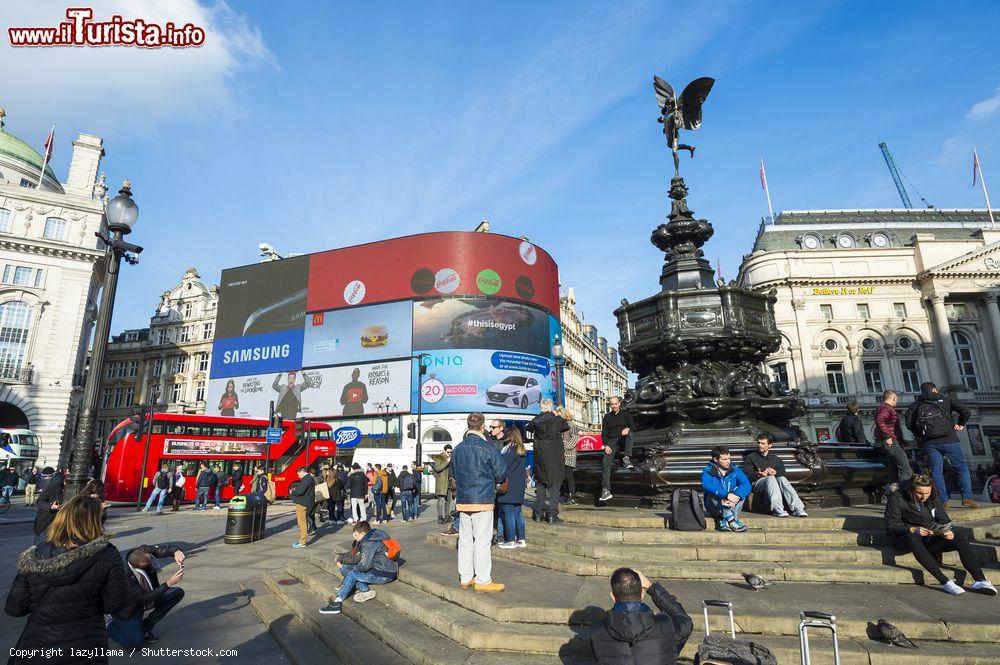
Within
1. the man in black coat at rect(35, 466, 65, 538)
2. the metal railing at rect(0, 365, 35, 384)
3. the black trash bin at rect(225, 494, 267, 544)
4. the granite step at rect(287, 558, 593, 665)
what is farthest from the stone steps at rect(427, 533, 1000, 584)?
the metal railing at rect(0, 365, 35, 384)

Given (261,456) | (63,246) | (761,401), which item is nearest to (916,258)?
(761,401)

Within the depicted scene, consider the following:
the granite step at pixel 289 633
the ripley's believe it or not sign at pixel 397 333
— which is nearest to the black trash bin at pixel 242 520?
the granite step at pixel 289 633

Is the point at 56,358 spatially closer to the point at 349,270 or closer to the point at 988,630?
the point at 349,270

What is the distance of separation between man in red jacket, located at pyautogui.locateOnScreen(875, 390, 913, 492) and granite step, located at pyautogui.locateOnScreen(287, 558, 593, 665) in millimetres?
5524

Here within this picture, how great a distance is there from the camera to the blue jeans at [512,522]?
6234 millimetres

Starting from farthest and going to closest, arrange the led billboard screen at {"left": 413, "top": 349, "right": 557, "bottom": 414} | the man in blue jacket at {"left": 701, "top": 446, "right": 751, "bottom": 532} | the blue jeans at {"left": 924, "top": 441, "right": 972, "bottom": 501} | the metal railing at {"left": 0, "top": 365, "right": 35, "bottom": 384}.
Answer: the led billboard screen at {"left": 413, "top": 349, "right": 557, "bottom": 414} < the metal railing at {"left": 0, "top": 365, "right": 35, "bottom": 384} < the blue jeans at {"left": 924, "top": 441, "right": 972, "bottom": 501} < the man in blue jacket at {"left": 701, "top": 446, "right": 751, "bottom": 532}

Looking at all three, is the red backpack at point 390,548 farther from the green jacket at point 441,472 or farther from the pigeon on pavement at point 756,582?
the green jacket at point 441,472

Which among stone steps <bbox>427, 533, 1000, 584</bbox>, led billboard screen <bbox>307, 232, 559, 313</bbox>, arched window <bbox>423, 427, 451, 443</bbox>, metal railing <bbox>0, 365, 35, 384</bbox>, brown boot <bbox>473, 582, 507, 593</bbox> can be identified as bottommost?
brown boot <bbox>473, 582, 507, 593</bbox>

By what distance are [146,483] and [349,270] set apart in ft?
89.4

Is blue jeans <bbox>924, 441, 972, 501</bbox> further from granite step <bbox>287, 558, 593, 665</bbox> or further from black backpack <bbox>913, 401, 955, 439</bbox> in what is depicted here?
granite step <bbox>287, 558, 593, 665</bbox>

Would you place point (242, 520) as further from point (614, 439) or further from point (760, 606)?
point (760, 606)

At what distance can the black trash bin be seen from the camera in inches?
433

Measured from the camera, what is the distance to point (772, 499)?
6.00m

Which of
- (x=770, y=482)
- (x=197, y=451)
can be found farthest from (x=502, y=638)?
(x=197, y=451)
